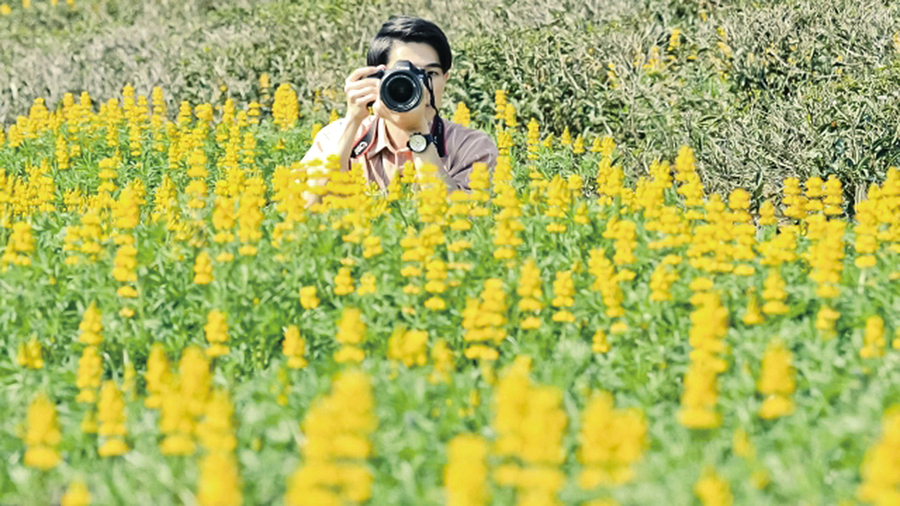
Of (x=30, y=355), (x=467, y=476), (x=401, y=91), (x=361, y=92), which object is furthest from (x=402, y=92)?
(x=467, y=476)

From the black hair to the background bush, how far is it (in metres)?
1.61

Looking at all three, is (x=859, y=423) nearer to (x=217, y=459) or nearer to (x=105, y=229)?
(x=217, y=459)

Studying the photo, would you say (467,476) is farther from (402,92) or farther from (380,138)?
(380,138)

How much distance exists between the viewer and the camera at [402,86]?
197 inches

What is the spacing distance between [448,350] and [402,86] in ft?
5.40

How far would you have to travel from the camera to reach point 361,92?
16.8ft

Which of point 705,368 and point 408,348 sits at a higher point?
point 705,368

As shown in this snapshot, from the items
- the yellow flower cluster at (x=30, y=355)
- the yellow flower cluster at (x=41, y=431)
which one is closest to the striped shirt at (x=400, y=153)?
the yellow flower cluster at (x=30, y=355)

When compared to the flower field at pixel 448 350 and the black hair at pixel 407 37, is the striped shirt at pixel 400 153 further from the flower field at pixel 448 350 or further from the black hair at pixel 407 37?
the flower field at pixel 448 350

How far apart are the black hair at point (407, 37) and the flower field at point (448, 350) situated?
2.65 ft

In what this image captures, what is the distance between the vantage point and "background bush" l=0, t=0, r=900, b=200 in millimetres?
6156

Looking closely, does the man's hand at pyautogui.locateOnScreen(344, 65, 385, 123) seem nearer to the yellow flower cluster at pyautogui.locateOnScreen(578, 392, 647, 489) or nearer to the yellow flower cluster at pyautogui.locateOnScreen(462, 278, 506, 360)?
the yellow flower cluster at pyautogui.locateOnScreen(462, 278, 506, 360)

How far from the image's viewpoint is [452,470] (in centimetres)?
241

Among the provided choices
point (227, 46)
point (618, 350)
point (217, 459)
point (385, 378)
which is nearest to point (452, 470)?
point (217, 459)
